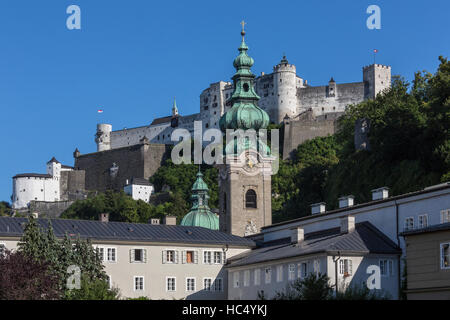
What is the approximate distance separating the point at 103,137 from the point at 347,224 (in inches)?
5612

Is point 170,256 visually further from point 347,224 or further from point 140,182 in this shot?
point 140,182

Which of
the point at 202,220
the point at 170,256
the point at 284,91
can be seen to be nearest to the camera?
the point at 170,256

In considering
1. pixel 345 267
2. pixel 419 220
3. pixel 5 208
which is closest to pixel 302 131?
pixel 5 208

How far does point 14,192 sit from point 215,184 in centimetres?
5576

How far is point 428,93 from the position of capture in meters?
81.4

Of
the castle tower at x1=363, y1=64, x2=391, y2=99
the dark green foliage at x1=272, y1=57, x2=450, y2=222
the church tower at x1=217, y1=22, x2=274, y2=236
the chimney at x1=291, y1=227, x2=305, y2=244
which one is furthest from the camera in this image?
the castle tower at x1=363, y1=64, x2=391, y2=99

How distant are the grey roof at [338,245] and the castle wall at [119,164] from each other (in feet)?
361

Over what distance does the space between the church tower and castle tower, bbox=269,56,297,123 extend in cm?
8202

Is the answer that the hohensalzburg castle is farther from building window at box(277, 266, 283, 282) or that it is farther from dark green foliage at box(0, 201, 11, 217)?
building window at box(277, 266, 283, 282)

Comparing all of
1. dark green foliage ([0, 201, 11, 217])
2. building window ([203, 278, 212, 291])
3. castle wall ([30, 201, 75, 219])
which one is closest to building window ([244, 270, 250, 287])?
building window ([203, 278, 212, 291])

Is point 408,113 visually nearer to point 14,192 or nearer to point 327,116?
point 327,116

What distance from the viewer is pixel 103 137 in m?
192

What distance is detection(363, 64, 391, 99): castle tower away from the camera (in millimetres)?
158125

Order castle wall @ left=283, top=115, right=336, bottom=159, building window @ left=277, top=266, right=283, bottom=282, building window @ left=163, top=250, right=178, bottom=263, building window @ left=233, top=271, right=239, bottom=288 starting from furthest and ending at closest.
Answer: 1. castle wall @ left=283, top=115, right=336, bottom=159
2. building window @ left=163, top=250, right=178, bottom=263
3. building window @ left=233, top=271, right=239, bottom=288
4. building window @ left=277, top=266, right=283, bottom=282
